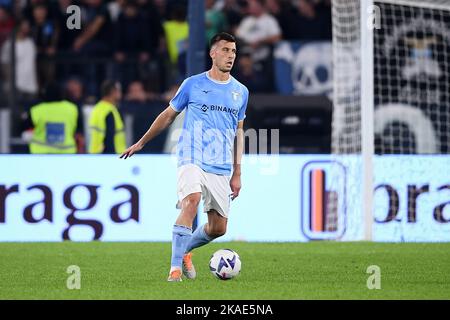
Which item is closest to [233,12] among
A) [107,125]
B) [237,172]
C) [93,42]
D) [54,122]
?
[93,42]

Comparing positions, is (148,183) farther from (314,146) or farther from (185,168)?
(185,168)

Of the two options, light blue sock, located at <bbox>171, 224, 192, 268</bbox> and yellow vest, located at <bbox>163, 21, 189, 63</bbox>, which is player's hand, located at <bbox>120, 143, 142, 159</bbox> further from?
yellow vest, located at <bbox>163, 21, 189, 63</bbox>

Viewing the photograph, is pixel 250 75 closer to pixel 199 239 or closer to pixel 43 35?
pixel 43 35

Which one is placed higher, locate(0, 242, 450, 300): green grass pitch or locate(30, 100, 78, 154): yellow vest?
locate(30, 100, 78, 154): yellow vest

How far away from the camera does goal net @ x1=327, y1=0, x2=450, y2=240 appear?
52.0 ft

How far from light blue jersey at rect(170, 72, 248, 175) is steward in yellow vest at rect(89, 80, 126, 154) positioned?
634cm

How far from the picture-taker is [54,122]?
59.1 feet

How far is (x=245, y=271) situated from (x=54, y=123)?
684cm

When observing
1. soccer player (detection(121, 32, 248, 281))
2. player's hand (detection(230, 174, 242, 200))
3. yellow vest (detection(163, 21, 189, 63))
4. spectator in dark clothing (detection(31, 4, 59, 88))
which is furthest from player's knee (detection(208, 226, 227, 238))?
spectator in dark clothing (detection(31, 4, 59, 88))

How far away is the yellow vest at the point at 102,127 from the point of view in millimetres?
17453

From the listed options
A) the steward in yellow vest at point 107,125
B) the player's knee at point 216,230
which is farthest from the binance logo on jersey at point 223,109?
the steward in yellow vest at point 107,125

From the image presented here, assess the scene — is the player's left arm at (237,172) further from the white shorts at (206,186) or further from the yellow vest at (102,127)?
the yellow vest at (102,127)

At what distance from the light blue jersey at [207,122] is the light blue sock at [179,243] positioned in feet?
1.86
